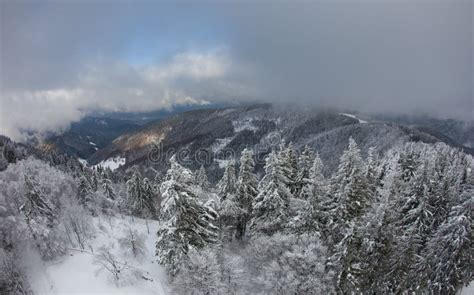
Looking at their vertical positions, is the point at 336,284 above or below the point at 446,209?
below

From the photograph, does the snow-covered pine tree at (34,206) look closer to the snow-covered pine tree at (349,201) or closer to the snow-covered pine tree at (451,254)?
the snow-covered pine tree at (349,201)

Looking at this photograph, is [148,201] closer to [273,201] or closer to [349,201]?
[273,201]

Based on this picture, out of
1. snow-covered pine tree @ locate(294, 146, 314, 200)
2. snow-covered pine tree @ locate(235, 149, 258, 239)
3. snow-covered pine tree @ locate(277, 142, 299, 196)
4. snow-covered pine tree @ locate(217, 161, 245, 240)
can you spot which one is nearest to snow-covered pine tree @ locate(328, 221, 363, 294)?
snow-covered pine tree @ locate(277, 142, 299, 196)

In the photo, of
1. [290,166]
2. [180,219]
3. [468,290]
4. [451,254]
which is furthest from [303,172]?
[468,290]

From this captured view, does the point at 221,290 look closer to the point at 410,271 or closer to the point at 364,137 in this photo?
the point at 410,271

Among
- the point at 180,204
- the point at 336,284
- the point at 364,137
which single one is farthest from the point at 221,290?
the point at 364,137
